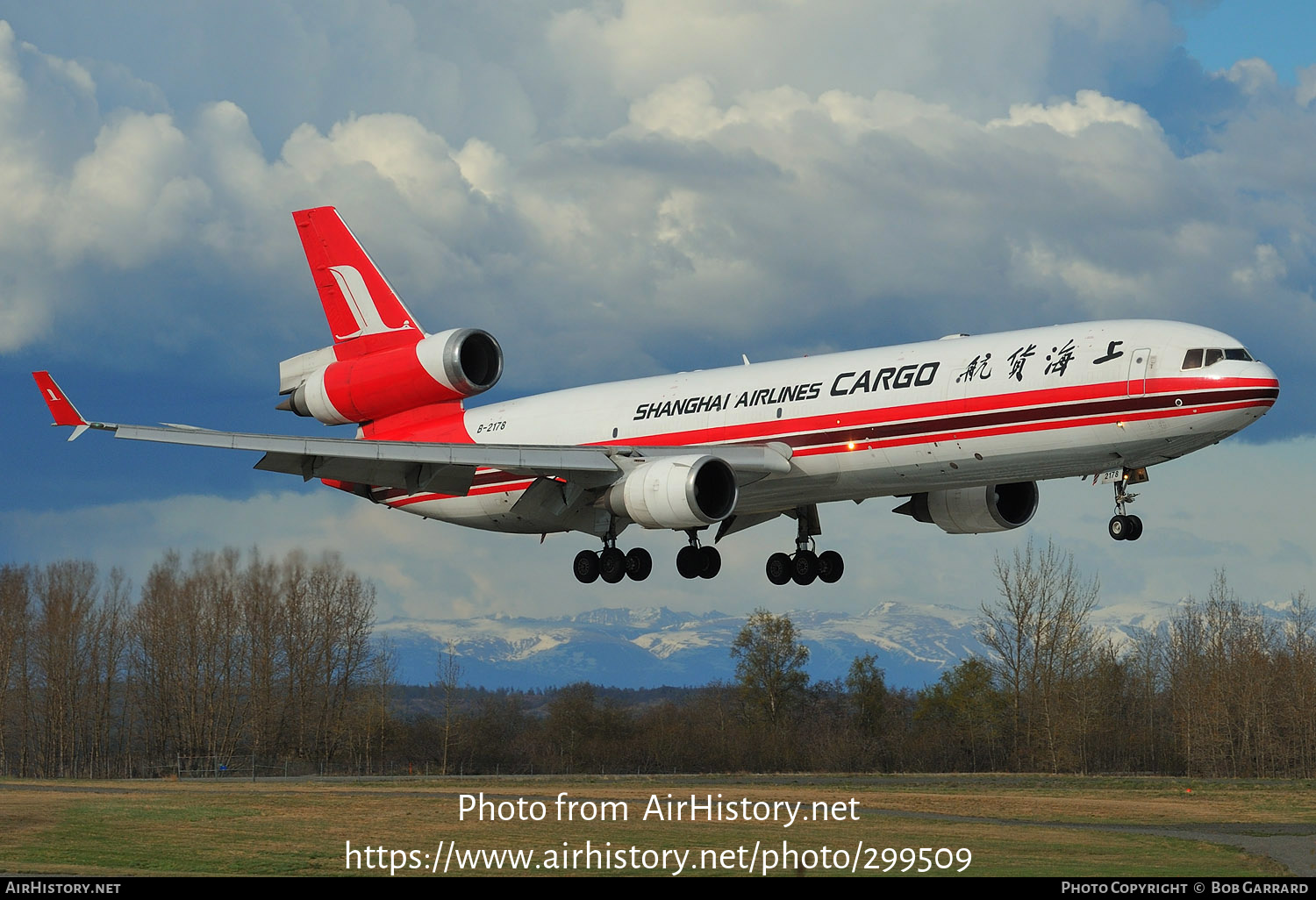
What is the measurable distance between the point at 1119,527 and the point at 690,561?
1463 centimetres

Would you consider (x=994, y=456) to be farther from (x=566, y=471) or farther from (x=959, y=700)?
(x=959, y=700)

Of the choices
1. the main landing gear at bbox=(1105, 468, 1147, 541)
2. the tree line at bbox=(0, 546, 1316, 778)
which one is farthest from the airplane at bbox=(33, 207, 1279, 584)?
the tree line at bbox=(0, 546, 1316, 778)

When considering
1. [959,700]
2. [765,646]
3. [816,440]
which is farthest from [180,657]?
[816,440]

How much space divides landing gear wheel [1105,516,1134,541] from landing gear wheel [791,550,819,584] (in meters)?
11.3

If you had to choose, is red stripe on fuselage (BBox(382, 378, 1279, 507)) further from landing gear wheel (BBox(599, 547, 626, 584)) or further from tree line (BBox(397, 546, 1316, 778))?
tree line (BBox(397, 546, 1316, 778))

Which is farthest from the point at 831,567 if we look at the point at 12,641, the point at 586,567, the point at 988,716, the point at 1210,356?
the point at 12,641

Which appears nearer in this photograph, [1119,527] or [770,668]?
[1119,527]

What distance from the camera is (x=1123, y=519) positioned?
1334 inches

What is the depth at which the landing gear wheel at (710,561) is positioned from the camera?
44.0 metres

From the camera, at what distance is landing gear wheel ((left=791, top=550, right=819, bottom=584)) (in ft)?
142

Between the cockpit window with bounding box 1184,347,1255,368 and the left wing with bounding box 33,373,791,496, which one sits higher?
the cockpit window with bounding box 1184,347,1255,368

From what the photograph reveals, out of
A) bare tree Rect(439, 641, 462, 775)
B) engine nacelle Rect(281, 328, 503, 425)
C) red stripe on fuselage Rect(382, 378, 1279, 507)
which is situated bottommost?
bare tree Rect(439, 641, 462, 775)

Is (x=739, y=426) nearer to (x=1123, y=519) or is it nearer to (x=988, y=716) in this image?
(x=1123, y=519)

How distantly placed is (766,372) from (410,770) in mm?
66122
